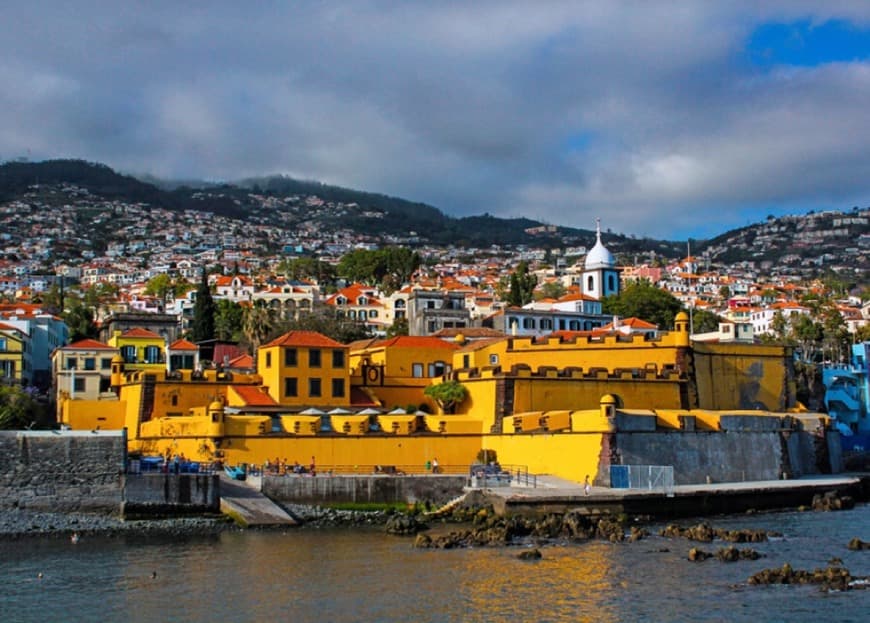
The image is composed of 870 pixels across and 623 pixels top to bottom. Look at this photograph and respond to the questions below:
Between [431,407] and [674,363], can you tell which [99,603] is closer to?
[431,407]

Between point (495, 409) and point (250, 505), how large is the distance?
1351 centimetres

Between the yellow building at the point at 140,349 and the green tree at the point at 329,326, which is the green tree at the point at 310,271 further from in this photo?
the yellow building at the point at 140,349

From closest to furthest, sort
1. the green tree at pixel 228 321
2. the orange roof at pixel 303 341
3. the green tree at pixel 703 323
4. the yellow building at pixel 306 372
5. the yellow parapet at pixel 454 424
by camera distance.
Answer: the yellow parapet at pixel 454 424 < the yellow building at pixel 306 372 < the orange roof at pixel 303 341 < the green tree at pixel 228 321 < the green tree at pixel 703 323

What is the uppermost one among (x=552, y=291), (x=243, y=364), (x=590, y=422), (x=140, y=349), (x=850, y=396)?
(x=552, y=291)

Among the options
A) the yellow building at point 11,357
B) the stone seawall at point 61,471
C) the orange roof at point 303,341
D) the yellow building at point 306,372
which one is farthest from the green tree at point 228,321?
the stone seawall at point 61,471

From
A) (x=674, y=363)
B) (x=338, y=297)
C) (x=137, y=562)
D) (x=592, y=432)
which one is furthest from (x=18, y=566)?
(x=338, y=297)

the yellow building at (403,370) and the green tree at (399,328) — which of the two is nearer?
the yellow building at (403,370)

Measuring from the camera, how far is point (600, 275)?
102750mm

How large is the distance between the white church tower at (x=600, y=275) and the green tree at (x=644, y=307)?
79 centimetres

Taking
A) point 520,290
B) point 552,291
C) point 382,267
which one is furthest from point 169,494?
point 382,267

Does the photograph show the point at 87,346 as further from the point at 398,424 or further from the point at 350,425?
the point at 398,424

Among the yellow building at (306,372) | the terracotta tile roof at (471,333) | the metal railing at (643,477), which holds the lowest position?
the metal railing at (643,477)

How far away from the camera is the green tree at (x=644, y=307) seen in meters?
101

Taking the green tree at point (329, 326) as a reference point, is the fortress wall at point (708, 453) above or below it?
below
